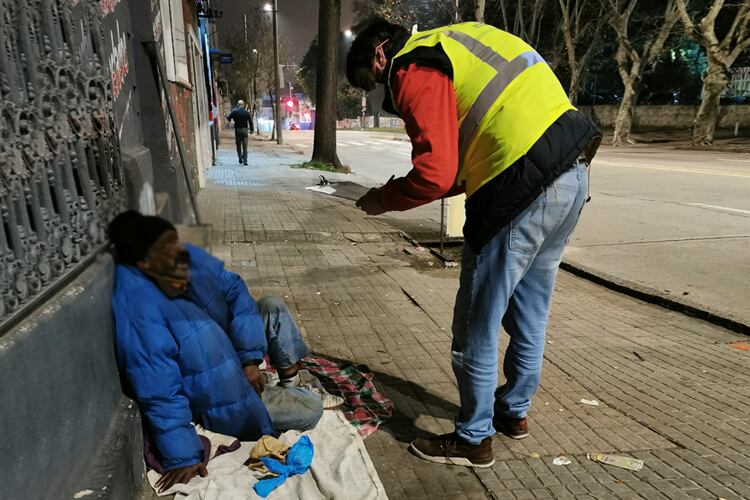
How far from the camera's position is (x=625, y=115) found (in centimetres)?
2755

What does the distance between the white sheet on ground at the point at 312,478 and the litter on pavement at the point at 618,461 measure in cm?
100

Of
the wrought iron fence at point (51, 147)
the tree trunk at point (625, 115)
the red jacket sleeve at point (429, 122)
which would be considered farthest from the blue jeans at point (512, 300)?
the tree trunk at point (625, 115)

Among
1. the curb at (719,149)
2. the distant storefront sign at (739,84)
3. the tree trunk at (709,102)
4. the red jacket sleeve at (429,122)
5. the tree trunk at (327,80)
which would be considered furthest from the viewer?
the distant storefront sign at (739,84)

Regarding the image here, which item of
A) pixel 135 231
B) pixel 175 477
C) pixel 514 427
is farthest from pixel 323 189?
pixel 135 231

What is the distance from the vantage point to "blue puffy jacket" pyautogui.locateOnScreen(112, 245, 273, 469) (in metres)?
1.09

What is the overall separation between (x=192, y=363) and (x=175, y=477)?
553 mm

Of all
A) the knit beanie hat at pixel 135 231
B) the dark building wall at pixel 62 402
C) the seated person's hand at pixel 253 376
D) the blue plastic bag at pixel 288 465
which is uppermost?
the knit beanie hat at pixel 135 231

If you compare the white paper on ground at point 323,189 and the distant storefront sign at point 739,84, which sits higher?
the distant storefront sign at point 739,84

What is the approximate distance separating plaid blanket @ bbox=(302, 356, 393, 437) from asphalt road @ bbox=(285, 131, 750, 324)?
2924mm

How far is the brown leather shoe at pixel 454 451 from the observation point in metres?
2.45

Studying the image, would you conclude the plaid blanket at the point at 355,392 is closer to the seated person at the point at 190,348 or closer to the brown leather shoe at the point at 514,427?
the seated person at the point at 190,348

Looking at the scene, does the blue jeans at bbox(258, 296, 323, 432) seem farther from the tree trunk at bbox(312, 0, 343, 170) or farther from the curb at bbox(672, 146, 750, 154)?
the curb at bbox(672, 146, 750, 154)

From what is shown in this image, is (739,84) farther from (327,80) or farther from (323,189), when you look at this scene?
(323,189)

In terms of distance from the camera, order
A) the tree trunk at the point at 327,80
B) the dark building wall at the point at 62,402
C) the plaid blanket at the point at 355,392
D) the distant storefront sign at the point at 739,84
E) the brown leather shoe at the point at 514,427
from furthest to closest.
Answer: the distant storefront sign at the point at 739,84
the tree trunk at the point at 327,80
the plaid blanket at the point at 355,392
the brown leather shoe at the point at 514,427
the dark building wall at the point at 62,402
